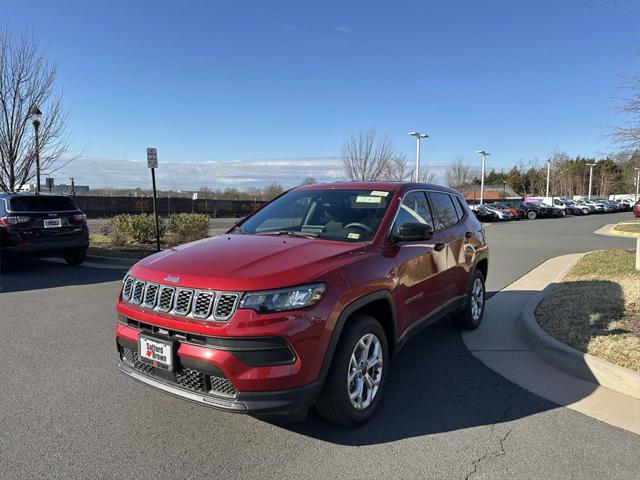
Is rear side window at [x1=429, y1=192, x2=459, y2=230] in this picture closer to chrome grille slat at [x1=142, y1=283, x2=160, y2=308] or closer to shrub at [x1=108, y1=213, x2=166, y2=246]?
chrome grille slat at [x1=142, y1=283, x2=160, y2=308]

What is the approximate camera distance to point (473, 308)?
586cm

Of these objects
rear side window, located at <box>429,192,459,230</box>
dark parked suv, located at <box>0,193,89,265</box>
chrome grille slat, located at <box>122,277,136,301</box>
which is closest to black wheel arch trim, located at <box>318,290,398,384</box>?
chrome grille slat, located at <box>122,277,136,301</box>

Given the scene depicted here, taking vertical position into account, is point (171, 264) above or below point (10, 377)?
above

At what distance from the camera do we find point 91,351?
16.5ft

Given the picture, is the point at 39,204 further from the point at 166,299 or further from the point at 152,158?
the point at 166,299

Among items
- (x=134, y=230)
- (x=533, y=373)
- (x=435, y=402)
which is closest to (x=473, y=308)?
(x=533, y=373)

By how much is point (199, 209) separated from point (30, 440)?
1614 inches

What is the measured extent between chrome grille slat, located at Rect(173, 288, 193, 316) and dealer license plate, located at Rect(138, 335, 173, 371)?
0.73ft

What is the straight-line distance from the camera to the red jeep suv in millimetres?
2842

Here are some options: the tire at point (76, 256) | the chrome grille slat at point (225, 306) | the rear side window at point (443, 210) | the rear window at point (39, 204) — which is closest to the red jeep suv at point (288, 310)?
the chrome grille slat at point (225, 306)

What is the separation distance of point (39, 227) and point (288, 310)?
8797mm

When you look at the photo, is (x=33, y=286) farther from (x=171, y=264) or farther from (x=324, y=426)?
(x=324, y=426)

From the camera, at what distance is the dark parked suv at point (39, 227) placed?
940 cm

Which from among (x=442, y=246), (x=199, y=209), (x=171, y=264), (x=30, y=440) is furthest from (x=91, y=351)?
(x=199, y=209)
